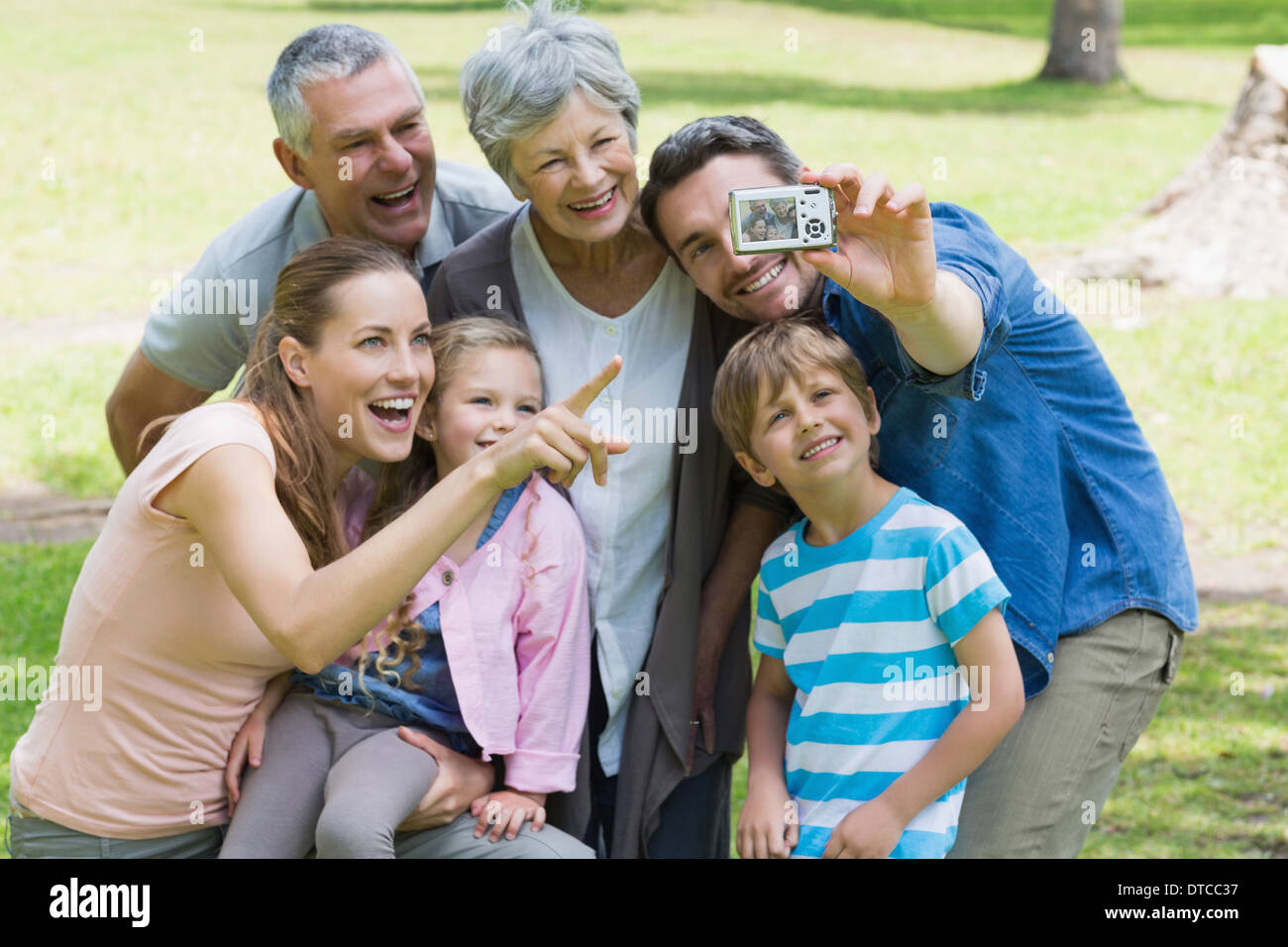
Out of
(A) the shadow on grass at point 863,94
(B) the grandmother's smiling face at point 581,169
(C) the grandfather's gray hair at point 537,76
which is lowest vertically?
(B) the grandmother's smiling face at point 581,169

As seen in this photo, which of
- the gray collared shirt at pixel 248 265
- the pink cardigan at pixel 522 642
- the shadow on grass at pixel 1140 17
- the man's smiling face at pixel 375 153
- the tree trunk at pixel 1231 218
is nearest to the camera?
the pink cardigan at pixel 522 642

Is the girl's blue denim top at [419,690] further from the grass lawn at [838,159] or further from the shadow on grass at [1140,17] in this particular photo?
the shadow on grass at [1140,17]

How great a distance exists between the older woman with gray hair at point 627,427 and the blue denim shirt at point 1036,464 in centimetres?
40

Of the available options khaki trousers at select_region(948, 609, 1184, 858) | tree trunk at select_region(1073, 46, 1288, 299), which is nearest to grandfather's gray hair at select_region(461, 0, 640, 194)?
khaki trousers at select_region(948, 609, 1184, 858)

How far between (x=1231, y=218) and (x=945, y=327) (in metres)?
7.42

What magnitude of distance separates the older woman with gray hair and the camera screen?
556 millimetres

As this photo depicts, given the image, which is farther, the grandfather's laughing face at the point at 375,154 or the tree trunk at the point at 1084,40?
the tree trunk at the point at 1084,40

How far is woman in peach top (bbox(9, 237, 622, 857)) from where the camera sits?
2521 mm

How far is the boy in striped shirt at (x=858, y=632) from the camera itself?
9.00 feet

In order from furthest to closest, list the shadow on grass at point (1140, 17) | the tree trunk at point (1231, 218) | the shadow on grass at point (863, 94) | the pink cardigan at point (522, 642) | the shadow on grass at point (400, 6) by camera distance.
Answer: the shadow on grass at point (1140, 17) → the shadow on grass at point (400, 6) → the shadow on grass at point (863, 94) → the tree trunk at point (1231, 218) → the pink cardigan at point (522, 642)

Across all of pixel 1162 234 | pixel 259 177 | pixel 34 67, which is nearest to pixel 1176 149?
pixel 1162 234

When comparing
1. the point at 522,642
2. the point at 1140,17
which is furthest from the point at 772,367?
the point at 1140,17

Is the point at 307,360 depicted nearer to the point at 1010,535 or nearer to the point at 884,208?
the point at 884,208

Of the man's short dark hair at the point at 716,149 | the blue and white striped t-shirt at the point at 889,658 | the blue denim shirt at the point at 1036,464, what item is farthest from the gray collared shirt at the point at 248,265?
the blue and white striped t-shirt at the point at 889,658
